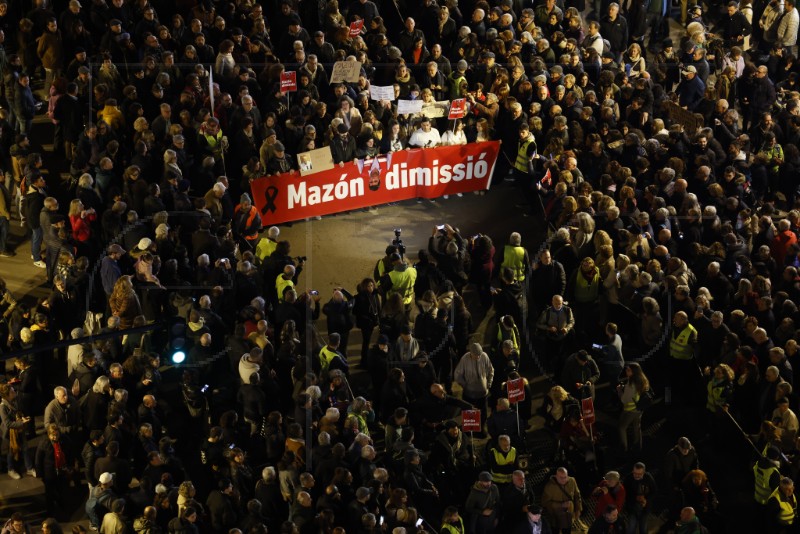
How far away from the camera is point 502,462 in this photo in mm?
19562

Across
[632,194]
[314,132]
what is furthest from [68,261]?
[632,194]

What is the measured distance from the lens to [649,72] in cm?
2875

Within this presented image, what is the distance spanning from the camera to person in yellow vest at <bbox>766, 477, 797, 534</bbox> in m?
19.2

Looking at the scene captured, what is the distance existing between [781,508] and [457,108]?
955 cm

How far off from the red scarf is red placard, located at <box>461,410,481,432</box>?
215 inches

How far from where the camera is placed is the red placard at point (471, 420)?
65.0 ft

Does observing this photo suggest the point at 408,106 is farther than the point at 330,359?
Yes

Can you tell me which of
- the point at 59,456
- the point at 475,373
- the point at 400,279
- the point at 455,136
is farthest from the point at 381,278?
the point at 59,456

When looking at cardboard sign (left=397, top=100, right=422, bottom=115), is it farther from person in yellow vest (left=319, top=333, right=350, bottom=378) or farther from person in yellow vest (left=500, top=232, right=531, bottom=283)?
person in yellow vest (left=319, top=333, right=350, bottom=378)

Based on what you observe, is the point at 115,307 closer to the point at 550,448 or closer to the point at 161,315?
the point at 161,315

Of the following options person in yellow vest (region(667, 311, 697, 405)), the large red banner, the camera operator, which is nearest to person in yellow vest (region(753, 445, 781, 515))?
person in yellow vest (region(667, 311, 697, 405))

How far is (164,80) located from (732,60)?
11.8 m

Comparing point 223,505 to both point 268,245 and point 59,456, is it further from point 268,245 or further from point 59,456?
point 268,245

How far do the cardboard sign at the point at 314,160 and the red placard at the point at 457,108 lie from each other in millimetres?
2471
